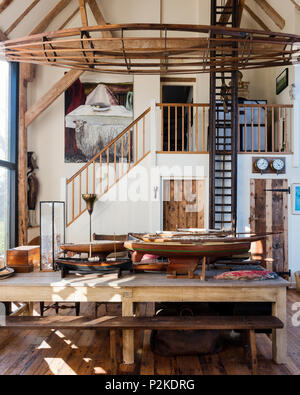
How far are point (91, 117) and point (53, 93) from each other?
1111mm

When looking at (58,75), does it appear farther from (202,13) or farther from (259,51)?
(259,51)

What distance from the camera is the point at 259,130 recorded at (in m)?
6.60

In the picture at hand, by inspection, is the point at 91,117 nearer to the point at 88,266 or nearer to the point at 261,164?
the point at 261,164

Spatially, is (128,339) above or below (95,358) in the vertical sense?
above

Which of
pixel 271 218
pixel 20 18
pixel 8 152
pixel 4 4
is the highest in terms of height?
pixel 20 18

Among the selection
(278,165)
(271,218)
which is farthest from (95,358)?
(278,165)

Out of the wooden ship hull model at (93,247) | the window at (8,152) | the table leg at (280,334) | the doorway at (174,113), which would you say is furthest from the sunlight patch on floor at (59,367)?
the doorway at (174,113)

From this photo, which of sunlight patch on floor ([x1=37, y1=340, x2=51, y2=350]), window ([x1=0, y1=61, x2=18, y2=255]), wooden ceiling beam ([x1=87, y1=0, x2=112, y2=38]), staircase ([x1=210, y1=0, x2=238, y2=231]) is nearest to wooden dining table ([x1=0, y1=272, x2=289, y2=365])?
sunlight patch on floor ([x1=37, y1=340, x2=51, y2=350])

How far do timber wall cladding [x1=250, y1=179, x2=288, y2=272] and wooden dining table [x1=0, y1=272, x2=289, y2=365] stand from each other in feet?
12.1

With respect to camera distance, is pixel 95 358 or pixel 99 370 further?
pixel 95 358

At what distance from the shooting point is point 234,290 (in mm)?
3027

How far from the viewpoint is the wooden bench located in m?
2.81

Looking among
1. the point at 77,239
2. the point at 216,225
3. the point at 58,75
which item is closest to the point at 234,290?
the point at 216,225
